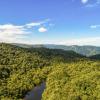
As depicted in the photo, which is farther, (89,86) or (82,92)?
(89,86)

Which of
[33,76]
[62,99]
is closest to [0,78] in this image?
[33,76]

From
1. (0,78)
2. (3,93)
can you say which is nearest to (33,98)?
(3,93)

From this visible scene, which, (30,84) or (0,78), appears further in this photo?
(0,78)

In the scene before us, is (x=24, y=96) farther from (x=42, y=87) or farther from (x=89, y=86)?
(x=89, y=86)

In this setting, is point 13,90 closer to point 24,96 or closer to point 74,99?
point 24,96

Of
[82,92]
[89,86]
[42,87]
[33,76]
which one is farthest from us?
[33,76]

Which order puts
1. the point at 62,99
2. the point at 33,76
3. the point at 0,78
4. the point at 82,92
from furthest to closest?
the point at 33,76, the point at 0,78, the point at 82,92, the point at 62,99

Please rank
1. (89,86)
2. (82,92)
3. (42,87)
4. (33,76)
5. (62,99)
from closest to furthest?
(62,99) < (82,92) < (89,86) < (42,87) < (33,76)

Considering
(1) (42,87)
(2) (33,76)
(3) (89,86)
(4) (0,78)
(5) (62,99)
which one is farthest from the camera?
(2) (33,76)

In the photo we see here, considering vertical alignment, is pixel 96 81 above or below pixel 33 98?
above
